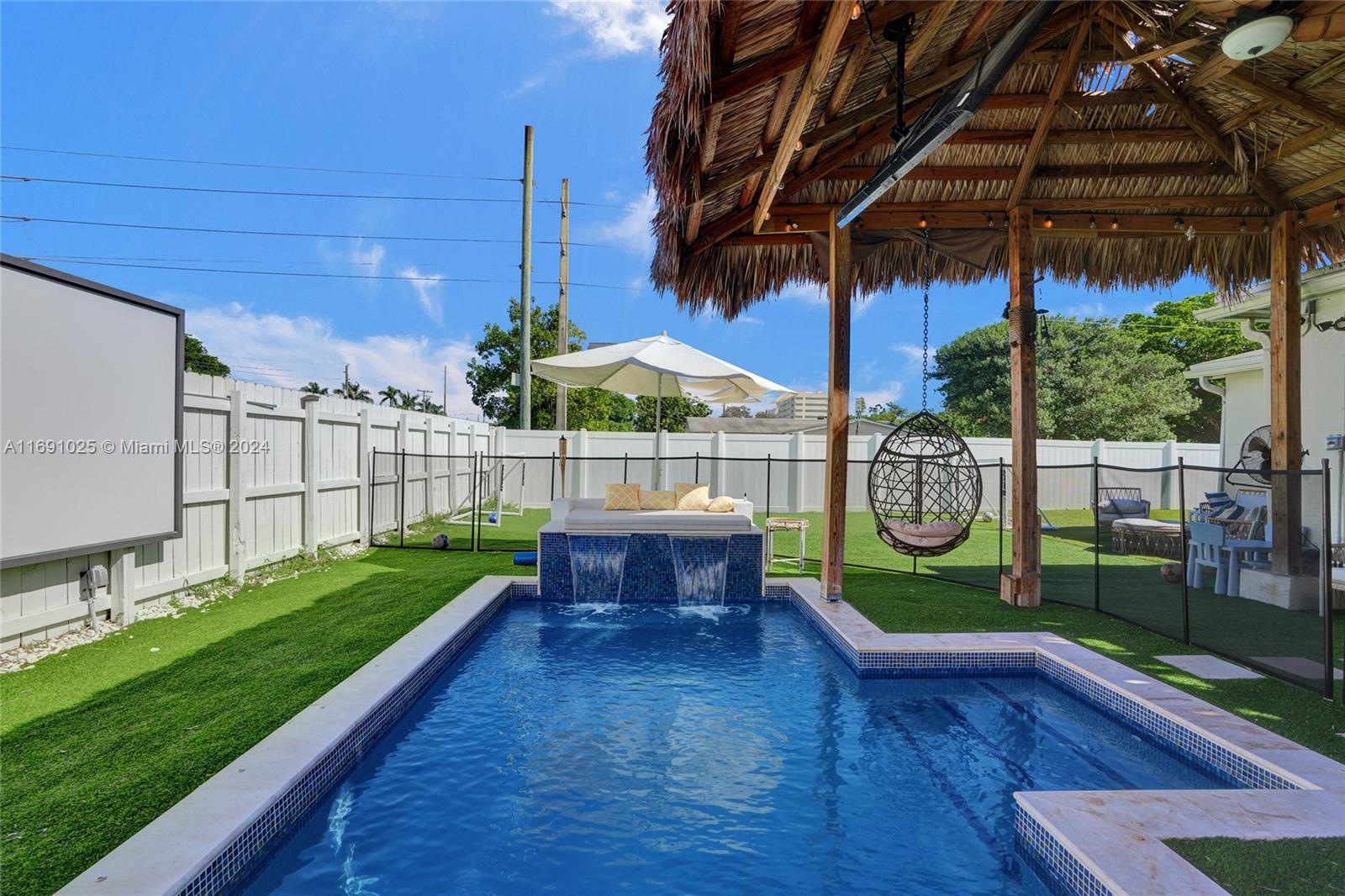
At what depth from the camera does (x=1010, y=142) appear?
19.9ft

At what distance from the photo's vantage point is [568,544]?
7.07 m

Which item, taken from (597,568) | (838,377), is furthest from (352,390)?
(838,377)

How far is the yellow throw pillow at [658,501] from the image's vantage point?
743 centimetres

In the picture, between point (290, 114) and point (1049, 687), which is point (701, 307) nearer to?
point (1049, 687)

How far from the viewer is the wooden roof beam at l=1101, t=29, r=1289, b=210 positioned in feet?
17.7

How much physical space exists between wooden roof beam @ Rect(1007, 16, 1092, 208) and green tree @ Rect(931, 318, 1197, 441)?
64.0 feet

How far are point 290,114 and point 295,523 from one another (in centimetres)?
3730

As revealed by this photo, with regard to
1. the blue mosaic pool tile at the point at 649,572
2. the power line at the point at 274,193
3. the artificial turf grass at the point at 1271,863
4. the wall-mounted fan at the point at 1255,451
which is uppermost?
the power line at the point at 274,193

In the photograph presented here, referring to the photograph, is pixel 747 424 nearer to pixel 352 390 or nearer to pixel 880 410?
pixel 880 410

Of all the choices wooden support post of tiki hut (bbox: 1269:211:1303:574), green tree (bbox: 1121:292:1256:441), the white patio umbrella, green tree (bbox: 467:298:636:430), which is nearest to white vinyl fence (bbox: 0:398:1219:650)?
the white patio umbrella

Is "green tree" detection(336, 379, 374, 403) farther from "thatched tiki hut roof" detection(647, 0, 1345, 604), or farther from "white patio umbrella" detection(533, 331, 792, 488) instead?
"thatched tiki hut roof" detection(647, 0, 1345, 604)

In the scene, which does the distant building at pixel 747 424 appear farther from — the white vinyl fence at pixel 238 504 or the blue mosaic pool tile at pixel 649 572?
the blue mosaic pool tile at pixel 649 572

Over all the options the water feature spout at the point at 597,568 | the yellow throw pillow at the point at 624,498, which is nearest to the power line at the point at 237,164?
the yellow throw pillow at the point at 624,498

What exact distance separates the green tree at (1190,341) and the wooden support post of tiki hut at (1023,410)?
83.7ft
